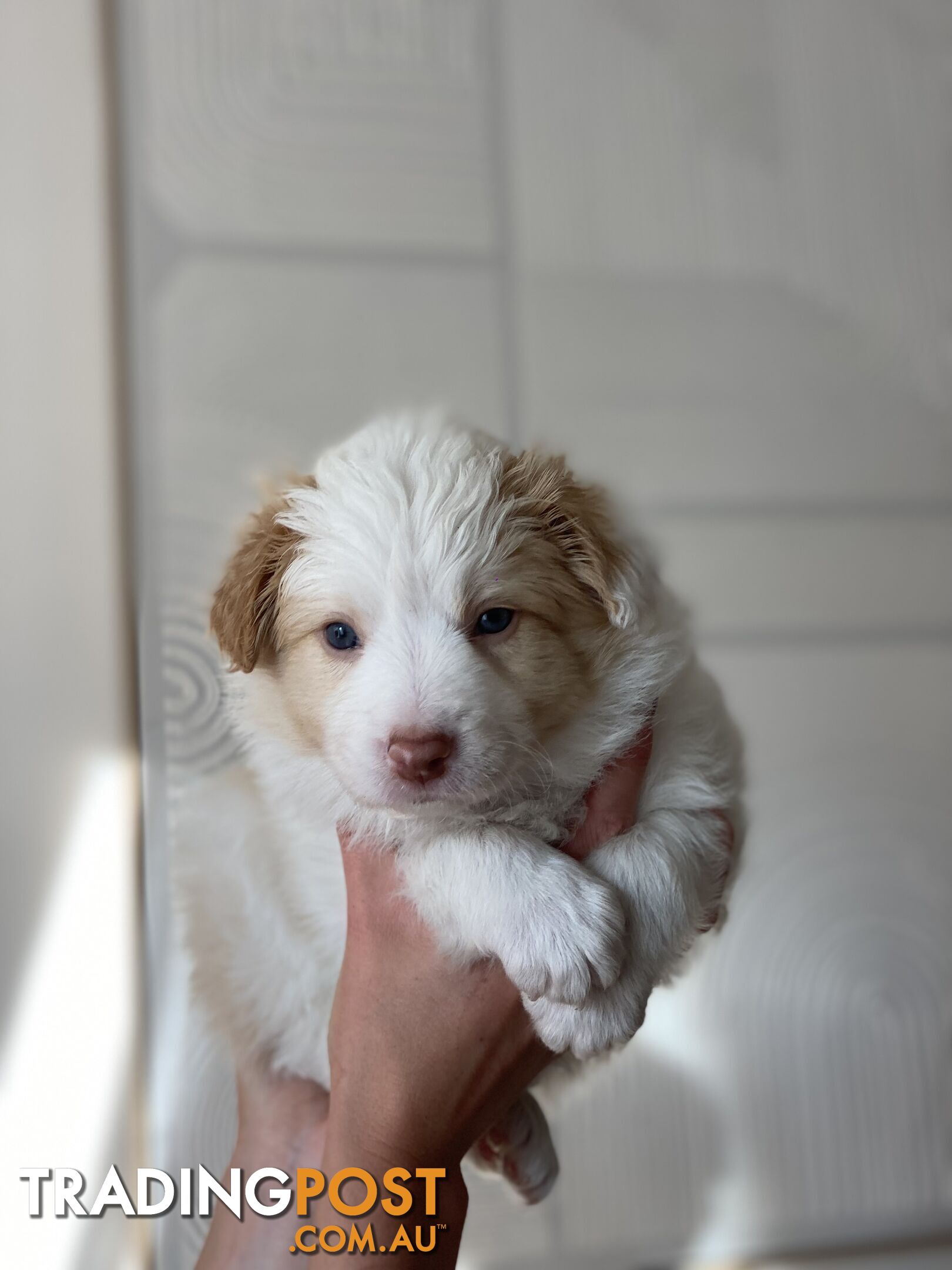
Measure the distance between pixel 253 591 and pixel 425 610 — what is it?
273mm

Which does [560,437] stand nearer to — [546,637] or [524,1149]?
[546,637]

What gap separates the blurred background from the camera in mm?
2395

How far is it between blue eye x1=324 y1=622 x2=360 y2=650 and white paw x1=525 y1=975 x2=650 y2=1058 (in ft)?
1.63

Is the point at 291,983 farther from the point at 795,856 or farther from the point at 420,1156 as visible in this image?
the point at 795,856

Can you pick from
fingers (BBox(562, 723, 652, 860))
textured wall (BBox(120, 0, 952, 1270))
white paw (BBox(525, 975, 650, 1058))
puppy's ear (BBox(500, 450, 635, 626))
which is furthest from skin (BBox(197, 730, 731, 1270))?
textured wall (BBox(120, 0, 952, 1270))

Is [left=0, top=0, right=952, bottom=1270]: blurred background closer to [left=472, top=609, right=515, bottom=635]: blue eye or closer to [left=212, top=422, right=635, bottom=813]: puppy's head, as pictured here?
[left=212, top=422, right=635, bottom=813]: puppy's head

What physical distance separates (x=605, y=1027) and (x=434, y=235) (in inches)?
86.3

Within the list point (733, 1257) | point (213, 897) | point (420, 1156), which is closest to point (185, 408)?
point (213, 897)

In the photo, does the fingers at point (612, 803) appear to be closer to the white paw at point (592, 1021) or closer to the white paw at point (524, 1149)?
the white paw at point (592, 1021)

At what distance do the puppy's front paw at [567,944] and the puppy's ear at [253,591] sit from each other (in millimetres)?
504

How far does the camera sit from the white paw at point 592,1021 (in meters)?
1.15

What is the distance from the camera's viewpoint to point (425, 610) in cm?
116

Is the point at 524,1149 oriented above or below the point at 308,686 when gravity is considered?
below

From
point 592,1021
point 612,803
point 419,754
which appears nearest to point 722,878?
point 612,803
